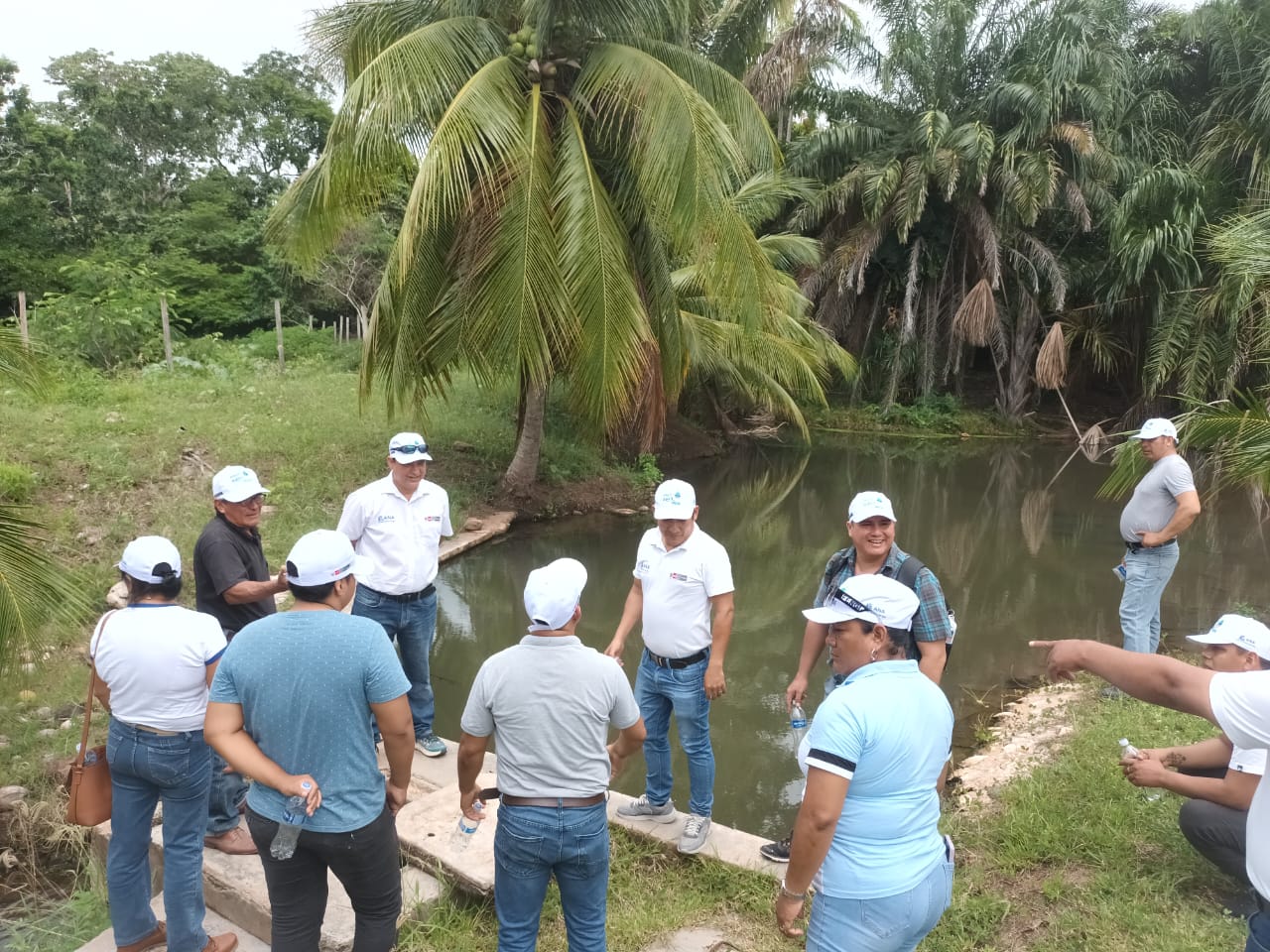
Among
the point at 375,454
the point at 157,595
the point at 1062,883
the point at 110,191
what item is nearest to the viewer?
the point at 157,595

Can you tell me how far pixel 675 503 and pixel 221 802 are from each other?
2257 millimetres

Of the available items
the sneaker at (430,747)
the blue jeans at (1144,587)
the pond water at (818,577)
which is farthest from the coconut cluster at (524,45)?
the blue jeans at (1144,587)

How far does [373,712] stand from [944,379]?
70.6 feet

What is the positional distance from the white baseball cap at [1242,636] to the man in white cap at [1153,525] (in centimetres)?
204

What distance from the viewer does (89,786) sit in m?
3.03

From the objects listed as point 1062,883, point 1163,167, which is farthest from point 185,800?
point 1163,167

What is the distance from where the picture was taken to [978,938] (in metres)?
3.21

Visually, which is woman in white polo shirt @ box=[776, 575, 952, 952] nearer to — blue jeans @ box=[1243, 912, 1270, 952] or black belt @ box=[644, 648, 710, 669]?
blue jeans @ box=[1243, 912, 1270, 952]

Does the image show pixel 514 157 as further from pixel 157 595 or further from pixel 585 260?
pixel 157 595

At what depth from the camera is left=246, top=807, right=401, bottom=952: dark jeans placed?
247 cm

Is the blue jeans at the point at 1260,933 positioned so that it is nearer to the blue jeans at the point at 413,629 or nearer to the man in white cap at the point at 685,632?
the man in white cap at the point at 685,632

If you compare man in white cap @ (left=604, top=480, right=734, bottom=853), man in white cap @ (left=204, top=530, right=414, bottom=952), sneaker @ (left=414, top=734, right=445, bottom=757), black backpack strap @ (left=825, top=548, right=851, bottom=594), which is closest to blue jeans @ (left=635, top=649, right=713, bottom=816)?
man in white cap @ (left=604, top=480, right=734, bottom=853)

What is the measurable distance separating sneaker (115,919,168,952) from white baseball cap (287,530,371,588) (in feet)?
5.37

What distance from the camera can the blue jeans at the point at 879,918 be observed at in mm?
2141
